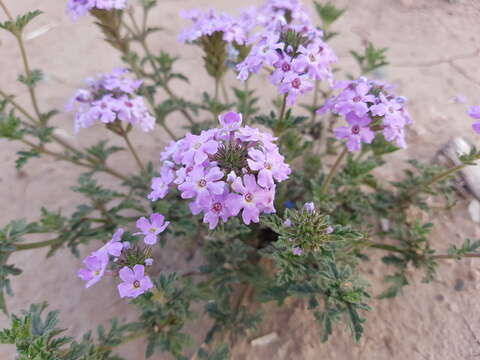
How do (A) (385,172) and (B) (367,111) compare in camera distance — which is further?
(A) (385,172)

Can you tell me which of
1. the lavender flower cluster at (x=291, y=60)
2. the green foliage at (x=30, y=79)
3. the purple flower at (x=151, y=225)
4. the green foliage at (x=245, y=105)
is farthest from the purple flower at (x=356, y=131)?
the green foliage at (x=30, y=79)

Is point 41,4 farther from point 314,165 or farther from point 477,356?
point 477,356

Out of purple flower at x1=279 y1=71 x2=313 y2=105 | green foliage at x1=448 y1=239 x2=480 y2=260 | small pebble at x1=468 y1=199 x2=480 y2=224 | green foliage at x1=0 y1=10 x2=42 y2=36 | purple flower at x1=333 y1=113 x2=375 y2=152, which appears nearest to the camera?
purple flower at x1=279 y1=71 x2=313 y2=105

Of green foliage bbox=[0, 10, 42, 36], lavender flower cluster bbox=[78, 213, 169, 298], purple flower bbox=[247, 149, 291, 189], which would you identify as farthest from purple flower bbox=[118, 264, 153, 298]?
green foliage bbox=[0, 10, 42, 36]

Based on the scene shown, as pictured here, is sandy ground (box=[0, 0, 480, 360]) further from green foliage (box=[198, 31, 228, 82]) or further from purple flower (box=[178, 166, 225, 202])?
purple flower (box=[178, 166, 225, 202])

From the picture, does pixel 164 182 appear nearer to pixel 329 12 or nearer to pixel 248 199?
pixel 248 199

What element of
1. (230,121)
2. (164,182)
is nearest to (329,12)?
(230,121)
